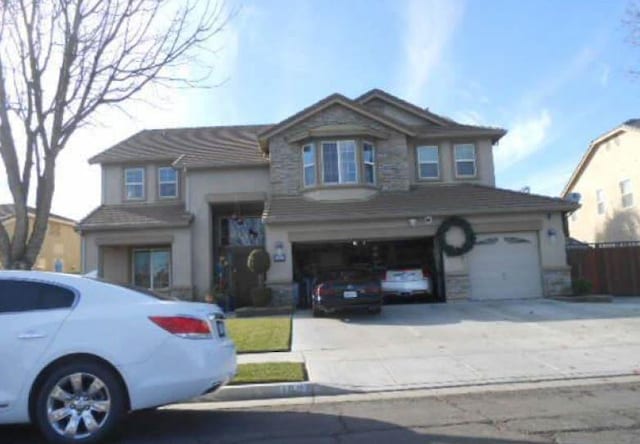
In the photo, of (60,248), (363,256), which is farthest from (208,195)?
(60,248)

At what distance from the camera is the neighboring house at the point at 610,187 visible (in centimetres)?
2616

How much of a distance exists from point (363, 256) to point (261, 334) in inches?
396

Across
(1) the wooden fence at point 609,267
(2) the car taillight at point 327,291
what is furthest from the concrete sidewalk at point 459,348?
(1) the wooden fence at point 609,267

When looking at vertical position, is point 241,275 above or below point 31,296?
above

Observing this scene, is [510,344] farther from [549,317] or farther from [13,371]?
[13,371]

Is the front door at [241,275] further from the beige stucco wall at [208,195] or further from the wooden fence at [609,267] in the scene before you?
the wooden fence at [609,267]

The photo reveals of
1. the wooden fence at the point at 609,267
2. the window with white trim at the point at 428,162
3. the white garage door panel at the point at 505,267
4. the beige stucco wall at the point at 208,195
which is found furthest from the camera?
the window with white trim at the point at 428,162

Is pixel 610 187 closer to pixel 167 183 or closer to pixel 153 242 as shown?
pixel 167 183

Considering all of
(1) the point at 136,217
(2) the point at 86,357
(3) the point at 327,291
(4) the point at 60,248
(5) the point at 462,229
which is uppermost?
(4) the point at 60,248

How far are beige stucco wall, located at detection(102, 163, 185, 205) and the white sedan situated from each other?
17835 millimetres

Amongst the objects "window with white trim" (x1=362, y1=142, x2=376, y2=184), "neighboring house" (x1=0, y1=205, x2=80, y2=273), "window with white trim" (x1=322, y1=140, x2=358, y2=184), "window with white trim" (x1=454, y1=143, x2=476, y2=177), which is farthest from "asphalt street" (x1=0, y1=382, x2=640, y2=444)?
"neighboring house" (x1=0, y1=205, x2=80, y2=273)

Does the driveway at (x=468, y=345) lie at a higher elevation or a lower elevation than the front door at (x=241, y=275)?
lower

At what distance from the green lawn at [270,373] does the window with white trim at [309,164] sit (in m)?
11.3

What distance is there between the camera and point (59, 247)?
37.3 meters
